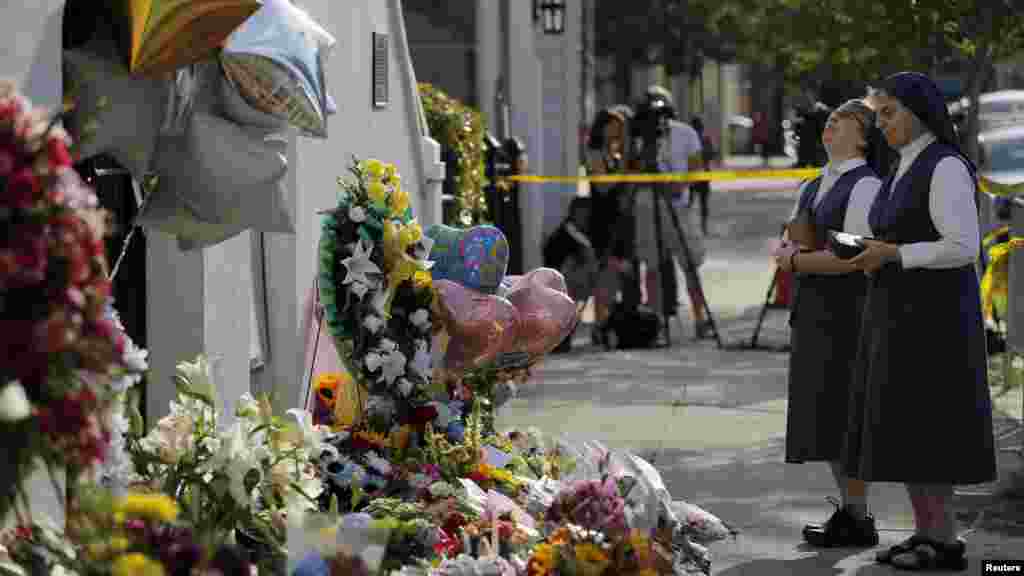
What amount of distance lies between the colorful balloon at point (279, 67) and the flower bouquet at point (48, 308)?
4.95 feet

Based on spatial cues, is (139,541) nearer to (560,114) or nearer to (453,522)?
(453,522)

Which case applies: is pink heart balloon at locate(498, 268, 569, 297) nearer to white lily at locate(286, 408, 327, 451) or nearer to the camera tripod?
white lily at locate(286, 408, 327, 451)

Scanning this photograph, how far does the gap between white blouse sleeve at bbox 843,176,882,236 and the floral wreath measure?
6.67 feet

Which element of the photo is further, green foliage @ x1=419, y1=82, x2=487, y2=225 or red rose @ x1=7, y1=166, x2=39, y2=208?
green foliage @ x1=419, y1=82, x2=487, y2=225

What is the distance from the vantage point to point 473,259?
7.44 meters

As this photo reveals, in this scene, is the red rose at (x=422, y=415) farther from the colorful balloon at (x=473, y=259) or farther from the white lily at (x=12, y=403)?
the white lily at (x=12, y=403)

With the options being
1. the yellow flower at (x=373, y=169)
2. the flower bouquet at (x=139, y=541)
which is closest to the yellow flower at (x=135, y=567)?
the flower bouquet at (x=139, y=541)

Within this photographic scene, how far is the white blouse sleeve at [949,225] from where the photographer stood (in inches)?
295

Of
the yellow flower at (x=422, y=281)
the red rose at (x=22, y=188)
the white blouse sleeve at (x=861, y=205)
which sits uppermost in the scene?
the red rose at (x=22, y=188)

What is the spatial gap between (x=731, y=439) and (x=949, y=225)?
13.5 ft

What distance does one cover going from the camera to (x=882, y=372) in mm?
7742

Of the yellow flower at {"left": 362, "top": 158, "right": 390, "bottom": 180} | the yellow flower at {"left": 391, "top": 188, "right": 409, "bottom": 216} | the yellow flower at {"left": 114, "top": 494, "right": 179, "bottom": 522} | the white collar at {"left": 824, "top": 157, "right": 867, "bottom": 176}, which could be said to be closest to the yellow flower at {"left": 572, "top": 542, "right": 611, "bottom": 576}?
the yellow flower at {"left": 114, "top": 494, "right": 179, "bottom": 522}

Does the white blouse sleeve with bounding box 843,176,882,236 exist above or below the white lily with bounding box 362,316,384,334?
above

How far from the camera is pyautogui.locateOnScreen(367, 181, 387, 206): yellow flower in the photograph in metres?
7.09
